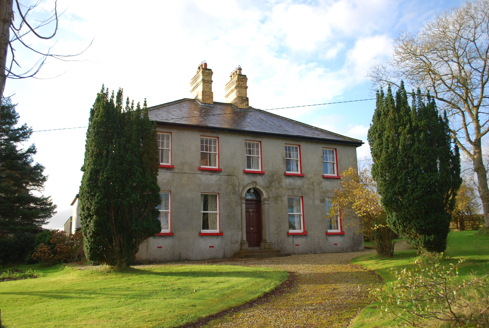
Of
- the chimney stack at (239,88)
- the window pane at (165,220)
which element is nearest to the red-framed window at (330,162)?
the chimney stack at (239,88)

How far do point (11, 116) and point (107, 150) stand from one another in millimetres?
18071

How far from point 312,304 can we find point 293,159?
1244 cm

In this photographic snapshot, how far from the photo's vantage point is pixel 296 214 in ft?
62.1

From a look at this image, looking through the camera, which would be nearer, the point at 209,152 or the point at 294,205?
the point at 209,152

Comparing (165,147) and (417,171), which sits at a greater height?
(165,147)

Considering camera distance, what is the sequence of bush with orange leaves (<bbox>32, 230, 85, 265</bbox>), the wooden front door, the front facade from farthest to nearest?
the wooden front door → the front facade → bush with orange leaves (<bbox>32, 230, 85, 265</bbox>)

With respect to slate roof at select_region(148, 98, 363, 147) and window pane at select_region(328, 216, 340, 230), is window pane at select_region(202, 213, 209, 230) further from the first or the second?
window pane at select_region(328, 216, 340, 230)

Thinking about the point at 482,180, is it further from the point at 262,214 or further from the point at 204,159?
the point at 204,159

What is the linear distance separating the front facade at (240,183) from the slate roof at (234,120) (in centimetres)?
6

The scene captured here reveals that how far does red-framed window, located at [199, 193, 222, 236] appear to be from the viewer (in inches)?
665

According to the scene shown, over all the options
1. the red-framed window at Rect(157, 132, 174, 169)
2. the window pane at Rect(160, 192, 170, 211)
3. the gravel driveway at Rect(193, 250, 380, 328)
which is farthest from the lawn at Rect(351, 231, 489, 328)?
the red-framed window at Rect(157, 132, 174, 169)

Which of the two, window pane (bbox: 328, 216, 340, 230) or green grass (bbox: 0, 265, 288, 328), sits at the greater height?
window pane (bbox: 328, 216, 340, 230)

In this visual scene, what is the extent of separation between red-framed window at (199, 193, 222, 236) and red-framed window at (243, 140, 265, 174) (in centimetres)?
245

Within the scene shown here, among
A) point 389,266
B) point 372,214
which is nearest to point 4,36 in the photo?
point 389,266
